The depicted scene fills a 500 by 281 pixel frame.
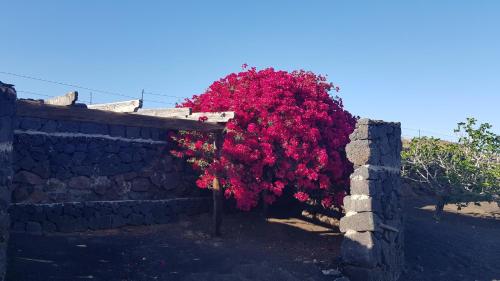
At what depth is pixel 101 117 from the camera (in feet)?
25.9

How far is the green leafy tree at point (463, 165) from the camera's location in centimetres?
1373

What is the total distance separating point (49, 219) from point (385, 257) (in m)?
6.22

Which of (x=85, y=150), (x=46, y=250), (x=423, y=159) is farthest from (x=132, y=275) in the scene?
(x=423, y=159)

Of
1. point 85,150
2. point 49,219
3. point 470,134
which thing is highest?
point 470,134

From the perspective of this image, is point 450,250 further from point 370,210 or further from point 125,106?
point 125,106

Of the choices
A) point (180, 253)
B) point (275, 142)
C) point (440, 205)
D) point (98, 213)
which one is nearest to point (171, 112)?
point (275, 142)

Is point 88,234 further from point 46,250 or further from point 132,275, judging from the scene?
point 132,275

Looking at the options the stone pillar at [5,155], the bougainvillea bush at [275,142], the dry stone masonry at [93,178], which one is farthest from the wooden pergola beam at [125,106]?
the stone pillar at [5,155]

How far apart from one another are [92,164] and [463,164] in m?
10.6

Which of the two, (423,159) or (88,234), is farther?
(423,159)

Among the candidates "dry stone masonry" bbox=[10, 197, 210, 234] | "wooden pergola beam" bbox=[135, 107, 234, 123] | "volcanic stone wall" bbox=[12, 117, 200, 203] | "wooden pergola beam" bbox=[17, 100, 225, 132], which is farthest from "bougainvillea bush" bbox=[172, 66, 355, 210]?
"dry stone masonry" bbox=[10, 197, 210, 234]

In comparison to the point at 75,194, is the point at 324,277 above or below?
below

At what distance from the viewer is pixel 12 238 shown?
7.55m

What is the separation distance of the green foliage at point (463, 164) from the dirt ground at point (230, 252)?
1804 mm
